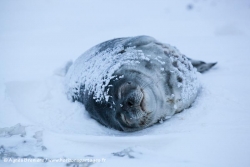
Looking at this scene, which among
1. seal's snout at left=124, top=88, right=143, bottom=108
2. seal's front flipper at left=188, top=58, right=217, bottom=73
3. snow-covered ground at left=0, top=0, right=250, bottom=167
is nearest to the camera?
snow-covered ground at left=0, top=0, right=250, bottom=167

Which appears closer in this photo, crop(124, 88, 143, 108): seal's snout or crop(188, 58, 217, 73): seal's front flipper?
crop(124, 88, 143, 108): seal's snout

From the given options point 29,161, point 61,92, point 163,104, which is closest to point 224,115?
point 163,104

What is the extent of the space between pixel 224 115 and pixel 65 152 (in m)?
1.37

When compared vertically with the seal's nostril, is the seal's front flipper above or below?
above

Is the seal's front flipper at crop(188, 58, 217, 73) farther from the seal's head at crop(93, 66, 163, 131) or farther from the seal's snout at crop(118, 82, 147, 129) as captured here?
the seal's snout at crop(118, 82, 147, 129)

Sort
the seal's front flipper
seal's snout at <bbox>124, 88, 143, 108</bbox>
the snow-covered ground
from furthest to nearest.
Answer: the seal's front flipper, seal's snout at <bbox>124, 88, 143, 108</bbox>, the snow-covered ground

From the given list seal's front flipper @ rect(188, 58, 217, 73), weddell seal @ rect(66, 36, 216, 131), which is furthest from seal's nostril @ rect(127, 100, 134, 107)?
seal's front flipper @ rect(188, 58, 217, 73)

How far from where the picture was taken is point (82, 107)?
2.96 m

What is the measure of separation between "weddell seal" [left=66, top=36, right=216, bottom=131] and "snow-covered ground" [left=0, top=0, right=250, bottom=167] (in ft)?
0.40

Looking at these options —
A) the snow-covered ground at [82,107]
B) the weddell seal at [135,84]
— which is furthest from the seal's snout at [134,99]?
the snow-covered ground at [82,107]

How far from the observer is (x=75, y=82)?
319cm

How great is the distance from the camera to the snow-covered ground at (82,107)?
1.84 metres

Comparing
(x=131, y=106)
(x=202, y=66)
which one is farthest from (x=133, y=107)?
(x=202, y=66)

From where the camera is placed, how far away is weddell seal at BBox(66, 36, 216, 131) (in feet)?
7.27
